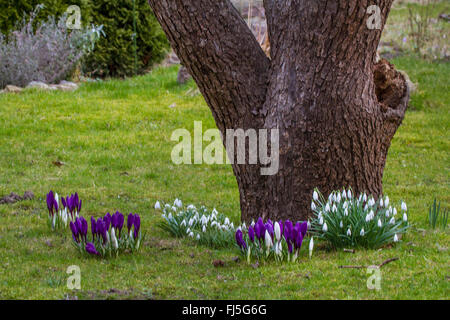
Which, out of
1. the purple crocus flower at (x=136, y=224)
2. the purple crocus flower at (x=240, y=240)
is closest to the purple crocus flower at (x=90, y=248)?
the purple crocus flower at (x=136, y=224)

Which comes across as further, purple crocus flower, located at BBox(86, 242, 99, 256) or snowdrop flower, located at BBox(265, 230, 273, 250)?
purple crocus flower, located at BBox(86, 242, 99, 256)

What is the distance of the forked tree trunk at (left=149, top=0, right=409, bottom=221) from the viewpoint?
17.1 ft

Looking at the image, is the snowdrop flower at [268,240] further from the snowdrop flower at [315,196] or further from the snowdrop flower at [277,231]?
the snowdrop flower at [315,196]

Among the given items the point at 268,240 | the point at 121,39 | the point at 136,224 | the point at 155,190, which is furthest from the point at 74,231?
the point at 121,39

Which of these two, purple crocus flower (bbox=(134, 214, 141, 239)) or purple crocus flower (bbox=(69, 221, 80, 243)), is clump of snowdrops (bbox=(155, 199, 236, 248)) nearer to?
purple crocus flower (bbox=(134, 214, 141, 239))

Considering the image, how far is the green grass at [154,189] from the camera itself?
446 centimetres

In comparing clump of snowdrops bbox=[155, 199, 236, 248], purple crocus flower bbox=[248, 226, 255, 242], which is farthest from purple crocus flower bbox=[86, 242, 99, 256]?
purple crocus flower bbox=[248, 226, 255, 242]

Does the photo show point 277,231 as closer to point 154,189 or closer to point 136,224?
point 136,224

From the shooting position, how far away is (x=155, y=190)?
25.2ft

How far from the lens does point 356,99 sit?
5.35m

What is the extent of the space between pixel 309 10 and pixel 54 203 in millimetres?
2849

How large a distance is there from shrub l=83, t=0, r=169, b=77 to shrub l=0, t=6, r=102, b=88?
1.26 m

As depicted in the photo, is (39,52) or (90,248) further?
(39,52)

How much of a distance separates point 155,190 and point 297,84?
292cm
